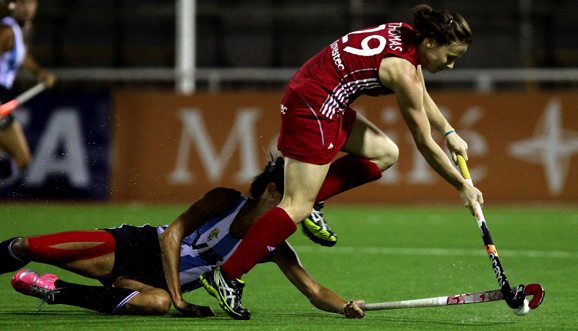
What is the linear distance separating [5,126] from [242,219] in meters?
3.99

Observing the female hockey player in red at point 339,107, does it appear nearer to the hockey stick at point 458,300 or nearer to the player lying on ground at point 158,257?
the player lying on ground at point 158,257

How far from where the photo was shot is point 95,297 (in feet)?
12.6

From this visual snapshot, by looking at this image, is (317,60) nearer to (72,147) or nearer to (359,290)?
(359,290)

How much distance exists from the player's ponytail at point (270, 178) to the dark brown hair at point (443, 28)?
95 centimetres

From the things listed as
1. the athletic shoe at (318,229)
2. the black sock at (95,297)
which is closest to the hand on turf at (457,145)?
the athletic shoe at (318,229)

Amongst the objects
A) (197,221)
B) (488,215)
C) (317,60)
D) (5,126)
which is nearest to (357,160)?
(317,60)

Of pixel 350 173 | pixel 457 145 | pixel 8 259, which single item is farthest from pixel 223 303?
pixel 457 145

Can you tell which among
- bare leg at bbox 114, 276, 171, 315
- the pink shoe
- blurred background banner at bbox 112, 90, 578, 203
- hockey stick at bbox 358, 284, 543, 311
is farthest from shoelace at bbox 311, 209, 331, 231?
blurred background banner at bbox 112, 90, 578, 203

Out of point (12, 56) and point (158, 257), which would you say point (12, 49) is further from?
point (158, 257)

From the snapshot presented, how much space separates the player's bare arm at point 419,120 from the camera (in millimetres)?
3564

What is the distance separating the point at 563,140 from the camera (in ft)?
33.3

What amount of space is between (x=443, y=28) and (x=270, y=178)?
113 centimetres

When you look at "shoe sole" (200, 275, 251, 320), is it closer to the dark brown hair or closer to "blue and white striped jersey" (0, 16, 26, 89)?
the dark brown hair

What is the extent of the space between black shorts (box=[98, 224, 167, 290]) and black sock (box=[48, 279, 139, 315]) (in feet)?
0.67
